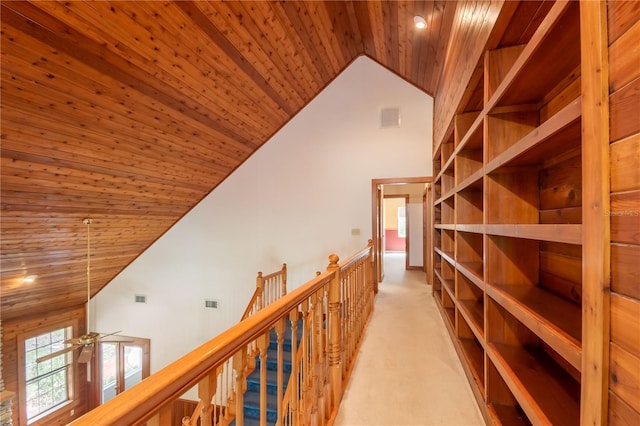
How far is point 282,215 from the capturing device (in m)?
5.10

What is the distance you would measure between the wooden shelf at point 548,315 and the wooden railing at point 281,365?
0.86 m

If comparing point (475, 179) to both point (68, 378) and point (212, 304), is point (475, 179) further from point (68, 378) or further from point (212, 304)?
point (68, 378)

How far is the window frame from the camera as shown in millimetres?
4625

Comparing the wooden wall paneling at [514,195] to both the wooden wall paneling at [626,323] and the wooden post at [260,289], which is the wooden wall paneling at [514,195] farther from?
the wooden post at [260,289]

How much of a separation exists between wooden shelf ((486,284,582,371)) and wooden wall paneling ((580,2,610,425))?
0.09m

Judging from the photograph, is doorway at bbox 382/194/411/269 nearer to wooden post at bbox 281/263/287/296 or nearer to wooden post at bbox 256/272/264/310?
wooden post at bbox 281/263/287/296

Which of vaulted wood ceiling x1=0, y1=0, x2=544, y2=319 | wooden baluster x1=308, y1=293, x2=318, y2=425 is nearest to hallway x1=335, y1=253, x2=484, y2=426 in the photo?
wooden baluster x1=308, y1=293, x2=318, y2=425

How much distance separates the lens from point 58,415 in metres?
5.00

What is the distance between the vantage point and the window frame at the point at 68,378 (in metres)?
4.62

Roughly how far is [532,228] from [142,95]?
3.31m

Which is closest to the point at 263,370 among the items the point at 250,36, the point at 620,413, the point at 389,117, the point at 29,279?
the point at 620,413

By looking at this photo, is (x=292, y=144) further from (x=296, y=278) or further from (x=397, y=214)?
(x=397, y=214)

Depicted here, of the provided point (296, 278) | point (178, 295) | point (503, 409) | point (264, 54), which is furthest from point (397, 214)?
point (503, 409)

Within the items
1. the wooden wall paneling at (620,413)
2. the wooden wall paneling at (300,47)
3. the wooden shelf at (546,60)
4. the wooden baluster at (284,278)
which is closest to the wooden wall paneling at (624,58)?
the wooden shelf at (546,60)
